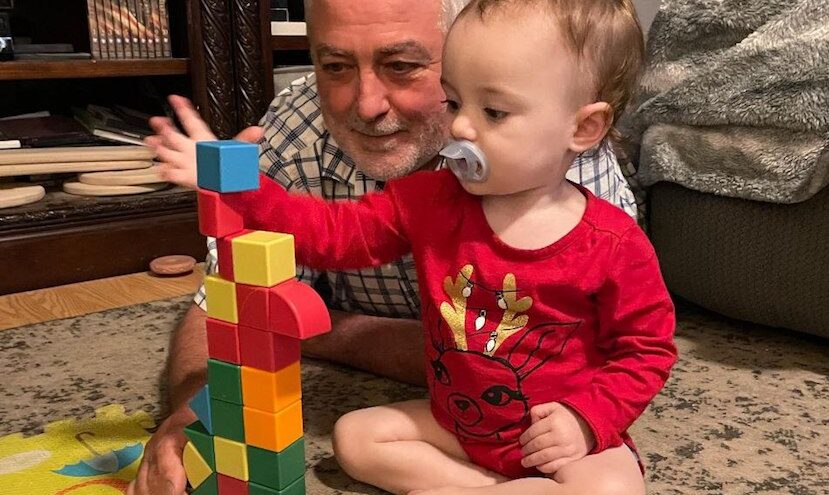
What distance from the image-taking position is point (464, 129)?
2.54 feet

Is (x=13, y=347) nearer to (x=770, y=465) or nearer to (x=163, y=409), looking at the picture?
(x=163, y=409)

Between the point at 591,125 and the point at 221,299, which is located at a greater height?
the point at 591,125

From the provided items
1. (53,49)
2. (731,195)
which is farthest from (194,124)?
(53,49)

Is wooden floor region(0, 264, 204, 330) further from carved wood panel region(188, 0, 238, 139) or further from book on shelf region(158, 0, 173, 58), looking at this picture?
book on shelf region(158, 0, 173, 58)

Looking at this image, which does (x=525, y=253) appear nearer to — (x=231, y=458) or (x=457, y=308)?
(x=457, y=308)

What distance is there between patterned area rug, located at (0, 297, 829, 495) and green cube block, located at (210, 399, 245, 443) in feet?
0.77

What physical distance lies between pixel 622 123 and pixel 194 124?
1064 millimetres

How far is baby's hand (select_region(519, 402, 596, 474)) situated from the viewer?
81 centimetres

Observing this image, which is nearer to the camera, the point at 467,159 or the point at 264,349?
the point at 264,349

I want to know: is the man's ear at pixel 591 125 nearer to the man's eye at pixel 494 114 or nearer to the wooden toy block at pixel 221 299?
the man's eye at pixel 494 114

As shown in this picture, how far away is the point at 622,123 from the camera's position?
160cm

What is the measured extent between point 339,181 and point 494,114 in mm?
489

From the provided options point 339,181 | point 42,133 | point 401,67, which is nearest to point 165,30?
point 42,133

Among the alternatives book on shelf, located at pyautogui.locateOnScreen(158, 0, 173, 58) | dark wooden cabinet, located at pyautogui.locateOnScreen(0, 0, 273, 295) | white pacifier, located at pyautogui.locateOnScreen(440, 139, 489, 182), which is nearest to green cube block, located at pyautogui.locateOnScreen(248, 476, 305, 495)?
white pacifier, located at pyautogui.locateOnScreen(440, 139, 489, 182)
